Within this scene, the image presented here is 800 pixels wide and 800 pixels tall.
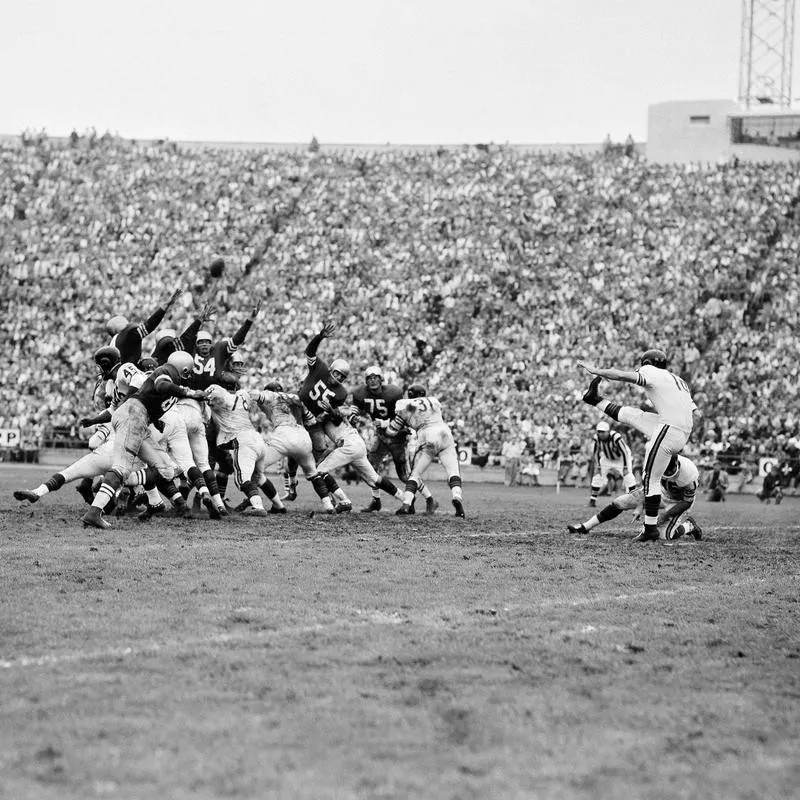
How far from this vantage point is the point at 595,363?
35.6m

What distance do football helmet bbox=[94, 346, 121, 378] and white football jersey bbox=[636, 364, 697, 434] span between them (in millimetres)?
5676

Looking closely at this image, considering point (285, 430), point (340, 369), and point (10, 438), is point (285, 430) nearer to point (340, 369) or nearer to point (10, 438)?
point (340, 369)

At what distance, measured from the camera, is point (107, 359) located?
570 inches

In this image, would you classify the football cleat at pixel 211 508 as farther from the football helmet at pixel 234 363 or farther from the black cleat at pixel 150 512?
the football helmet at pixel 234 363

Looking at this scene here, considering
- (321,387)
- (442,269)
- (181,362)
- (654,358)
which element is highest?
(442,269)

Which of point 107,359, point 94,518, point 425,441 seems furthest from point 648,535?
point 107,359

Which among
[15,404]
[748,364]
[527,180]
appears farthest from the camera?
[527,180]

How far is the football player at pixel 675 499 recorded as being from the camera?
1365 centimetres

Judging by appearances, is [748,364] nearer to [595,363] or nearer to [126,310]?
[595,363]

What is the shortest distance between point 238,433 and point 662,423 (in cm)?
506

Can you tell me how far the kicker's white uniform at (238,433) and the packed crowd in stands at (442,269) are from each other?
18430 mm

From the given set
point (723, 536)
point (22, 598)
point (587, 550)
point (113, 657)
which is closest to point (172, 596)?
point (22, 598)

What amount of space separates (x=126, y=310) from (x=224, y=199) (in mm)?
5922

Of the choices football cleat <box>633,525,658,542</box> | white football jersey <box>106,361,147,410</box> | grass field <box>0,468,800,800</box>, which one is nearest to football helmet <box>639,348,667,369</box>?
football cleat <box>633,525,658,542</box>
